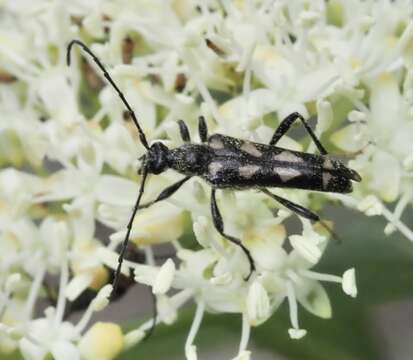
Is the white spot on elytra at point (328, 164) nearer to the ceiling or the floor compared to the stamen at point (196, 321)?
nearer to the ceiling

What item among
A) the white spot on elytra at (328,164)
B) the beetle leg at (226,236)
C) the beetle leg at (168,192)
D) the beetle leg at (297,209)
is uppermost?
the white spot on elytra at (328,164)

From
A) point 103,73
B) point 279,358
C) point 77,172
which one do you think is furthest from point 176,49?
point 279,358

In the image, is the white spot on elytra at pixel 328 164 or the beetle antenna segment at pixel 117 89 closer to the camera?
the white spot on elytra at pixel 328 164

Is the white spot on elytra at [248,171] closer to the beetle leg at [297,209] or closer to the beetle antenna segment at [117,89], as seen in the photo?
the beetle leg at [297,209]

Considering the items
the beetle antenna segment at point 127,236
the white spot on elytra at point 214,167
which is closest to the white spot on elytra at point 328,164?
the white spot on elytra at point 214,167

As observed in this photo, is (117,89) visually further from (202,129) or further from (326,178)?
(326,178)

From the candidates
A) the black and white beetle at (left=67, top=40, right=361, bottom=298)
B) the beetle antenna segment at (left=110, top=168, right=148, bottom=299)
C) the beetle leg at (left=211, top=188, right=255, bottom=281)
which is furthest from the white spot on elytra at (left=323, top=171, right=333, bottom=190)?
the beetle antenna segment at (left=110, top=168, right=148, bottom=299)
